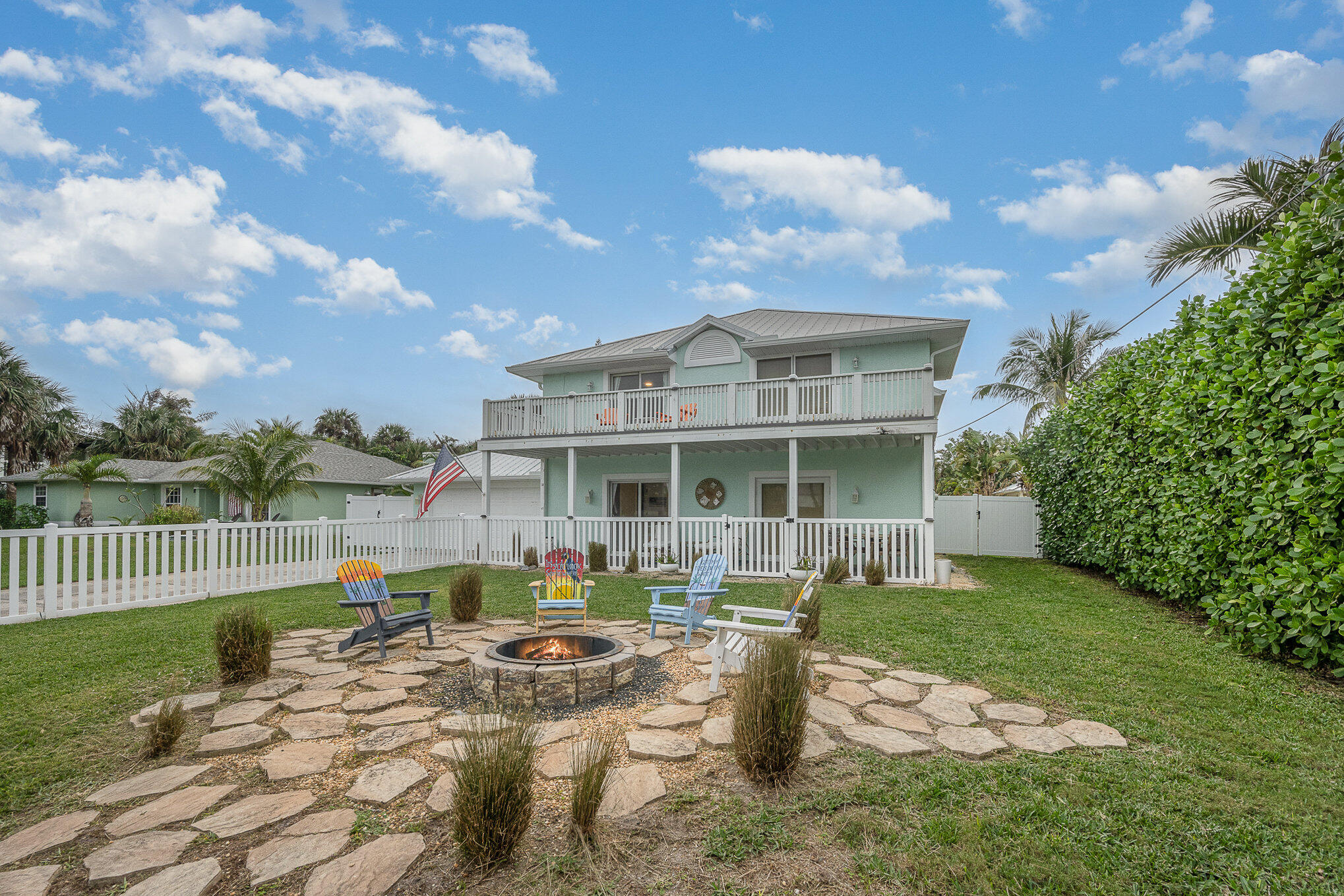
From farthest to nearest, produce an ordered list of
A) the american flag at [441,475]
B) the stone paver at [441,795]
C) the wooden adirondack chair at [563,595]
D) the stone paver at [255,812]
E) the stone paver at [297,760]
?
the american flag at [441,475] → the wooden adirondack chair at [563,595] → the stone paver at [297,760] → the stone paver at [441,795] → the stone paver at [255,812]

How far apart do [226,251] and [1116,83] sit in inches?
838

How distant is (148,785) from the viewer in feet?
9.55

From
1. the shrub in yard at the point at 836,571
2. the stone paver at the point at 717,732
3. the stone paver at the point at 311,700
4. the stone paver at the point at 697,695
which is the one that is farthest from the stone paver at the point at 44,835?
the shrub in yard at the point at 836,571

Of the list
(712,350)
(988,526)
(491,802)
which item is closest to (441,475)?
(712,350)

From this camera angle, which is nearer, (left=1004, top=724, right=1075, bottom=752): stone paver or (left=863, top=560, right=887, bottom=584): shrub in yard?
(left=1004, top=724, right=1075, bottom=752): stone paver

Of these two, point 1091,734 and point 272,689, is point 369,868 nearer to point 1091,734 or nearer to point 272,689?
point 272,689

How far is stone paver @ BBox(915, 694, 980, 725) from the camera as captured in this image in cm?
373

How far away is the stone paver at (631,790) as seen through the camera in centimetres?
262

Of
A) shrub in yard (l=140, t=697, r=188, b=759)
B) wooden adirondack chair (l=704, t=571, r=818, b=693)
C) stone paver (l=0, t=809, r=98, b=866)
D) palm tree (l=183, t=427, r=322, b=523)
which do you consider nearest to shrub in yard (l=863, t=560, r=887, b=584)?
wooden adirondack chair (l=704, t=571, r=818, b=693)

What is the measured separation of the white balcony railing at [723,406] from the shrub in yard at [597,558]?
2.55 m

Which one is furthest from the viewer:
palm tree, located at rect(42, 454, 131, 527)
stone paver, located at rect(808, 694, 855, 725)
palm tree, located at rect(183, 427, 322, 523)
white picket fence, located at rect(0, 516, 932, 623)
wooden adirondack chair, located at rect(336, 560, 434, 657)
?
palm tree, located at rect(42, 454, 131, 527)

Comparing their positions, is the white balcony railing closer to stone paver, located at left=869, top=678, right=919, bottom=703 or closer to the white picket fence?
the white picket fence

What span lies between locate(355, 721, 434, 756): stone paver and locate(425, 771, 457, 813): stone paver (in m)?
0.61

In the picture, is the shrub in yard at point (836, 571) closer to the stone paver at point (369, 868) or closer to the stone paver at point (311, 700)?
the stone paver at point (311, 700)
